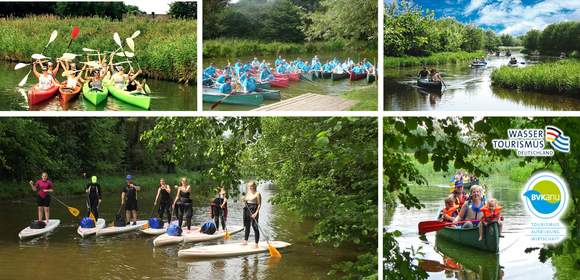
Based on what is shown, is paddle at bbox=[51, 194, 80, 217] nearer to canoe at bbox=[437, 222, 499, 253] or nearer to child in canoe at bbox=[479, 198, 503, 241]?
canoe at bbox=[437, 222, 499, 253]

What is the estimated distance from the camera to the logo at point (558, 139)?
22.7 feet

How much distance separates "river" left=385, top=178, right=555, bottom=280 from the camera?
7.01 meters

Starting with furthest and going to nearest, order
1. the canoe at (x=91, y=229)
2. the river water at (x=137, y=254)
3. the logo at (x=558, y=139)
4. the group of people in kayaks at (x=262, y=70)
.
A: the canoe at (x=91, y=229) → the river water at (x=137, y=254) → the group of people in kayaks at (x=262, y=70) → the logo at (x=558, y=139)

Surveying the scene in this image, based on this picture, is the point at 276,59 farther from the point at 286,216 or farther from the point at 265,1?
the point at 286,216

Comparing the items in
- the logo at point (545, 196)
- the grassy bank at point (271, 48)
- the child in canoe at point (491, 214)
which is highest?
the grassy bank at point (271, 48)

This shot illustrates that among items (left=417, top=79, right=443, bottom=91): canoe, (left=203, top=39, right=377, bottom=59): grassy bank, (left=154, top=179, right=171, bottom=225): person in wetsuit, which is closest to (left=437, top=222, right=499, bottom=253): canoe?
(left=417, top=79, right=443, bottom=91): canoe

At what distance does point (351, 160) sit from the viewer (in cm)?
718

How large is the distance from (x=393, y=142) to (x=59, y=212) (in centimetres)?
257

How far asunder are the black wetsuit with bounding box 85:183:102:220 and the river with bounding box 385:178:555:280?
2.19 meters

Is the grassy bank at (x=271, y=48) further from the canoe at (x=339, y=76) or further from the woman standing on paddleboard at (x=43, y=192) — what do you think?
the woman standing on paddleboard at (x=43, y=192)

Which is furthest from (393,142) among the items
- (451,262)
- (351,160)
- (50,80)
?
(50,80)

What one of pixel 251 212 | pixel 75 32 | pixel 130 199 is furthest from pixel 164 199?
pixel 75 32

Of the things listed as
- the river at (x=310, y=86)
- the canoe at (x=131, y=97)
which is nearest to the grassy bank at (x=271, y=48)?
the river at (x=310, y=86)

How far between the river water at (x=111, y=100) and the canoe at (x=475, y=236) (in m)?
2.05
